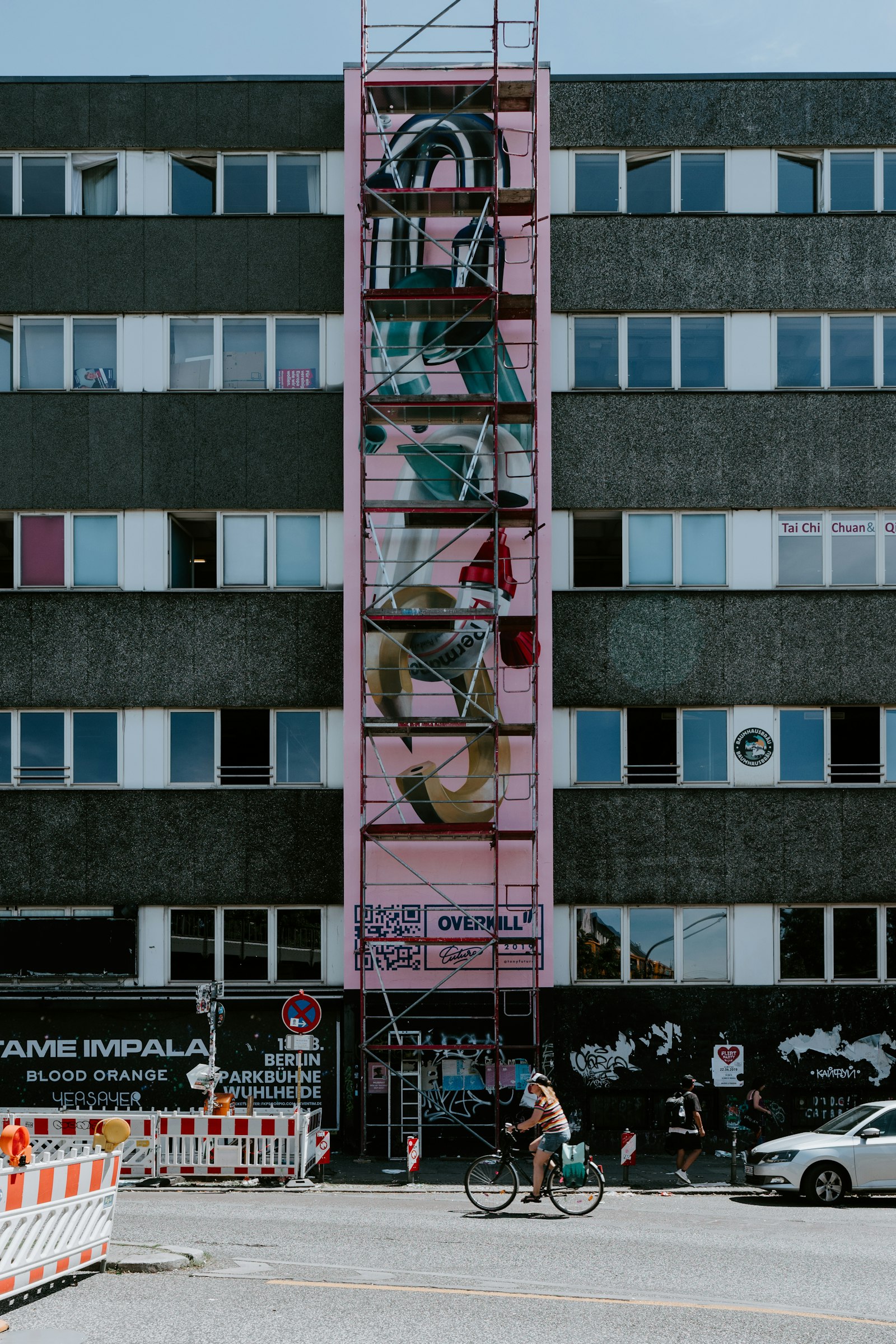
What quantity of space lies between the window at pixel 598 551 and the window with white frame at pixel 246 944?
290 inches

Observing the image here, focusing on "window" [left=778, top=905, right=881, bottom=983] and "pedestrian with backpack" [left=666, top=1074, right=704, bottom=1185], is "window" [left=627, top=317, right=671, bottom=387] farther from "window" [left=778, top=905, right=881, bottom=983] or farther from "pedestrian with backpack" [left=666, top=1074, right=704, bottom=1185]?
"pedestrian with backpack" [left=666, top=1074, right=704, bottom=1185]

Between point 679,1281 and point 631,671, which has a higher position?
point 631,671

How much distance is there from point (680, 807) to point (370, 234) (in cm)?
1120

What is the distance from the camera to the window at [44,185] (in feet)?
85.3

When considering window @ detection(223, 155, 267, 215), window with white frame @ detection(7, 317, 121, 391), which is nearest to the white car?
window with white frame @ detection(7, 317, 121, 391)

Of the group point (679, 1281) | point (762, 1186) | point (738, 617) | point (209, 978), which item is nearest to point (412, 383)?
point (738, 617)

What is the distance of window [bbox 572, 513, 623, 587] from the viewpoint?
25.3 metres

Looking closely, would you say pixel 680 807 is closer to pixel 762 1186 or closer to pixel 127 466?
pixel 762 1186

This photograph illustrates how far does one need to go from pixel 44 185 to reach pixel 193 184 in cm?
264

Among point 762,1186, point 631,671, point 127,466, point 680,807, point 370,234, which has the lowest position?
point 762,1186

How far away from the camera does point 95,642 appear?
25.0 metres

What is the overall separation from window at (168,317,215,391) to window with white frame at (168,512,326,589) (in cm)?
239

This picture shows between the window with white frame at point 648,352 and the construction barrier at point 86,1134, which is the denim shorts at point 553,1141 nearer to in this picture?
the construction barrier at point 86,1134

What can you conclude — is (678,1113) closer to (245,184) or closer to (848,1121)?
(848,1121)
